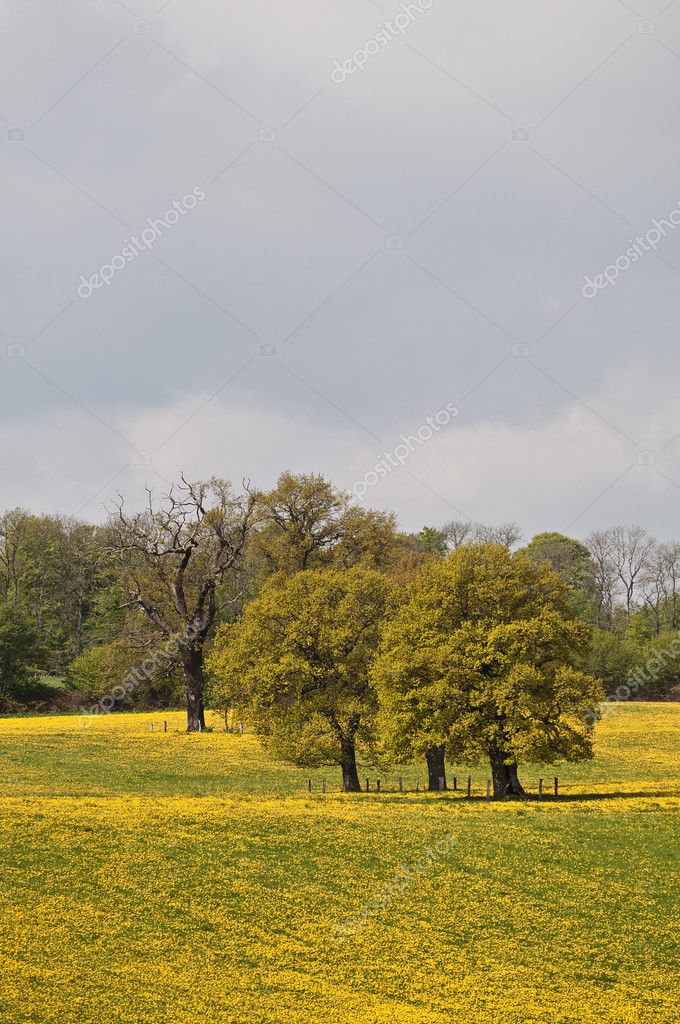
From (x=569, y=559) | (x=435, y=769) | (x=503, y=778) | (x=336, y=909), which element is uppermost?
(x=569, y=559)

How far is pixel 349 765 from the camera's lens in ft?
173

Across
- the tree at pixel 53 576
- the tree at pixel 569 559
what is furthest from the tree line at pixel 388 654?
the tree at pixel 569 559

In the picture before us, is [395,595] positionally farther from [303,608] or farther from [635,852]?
[635,852]

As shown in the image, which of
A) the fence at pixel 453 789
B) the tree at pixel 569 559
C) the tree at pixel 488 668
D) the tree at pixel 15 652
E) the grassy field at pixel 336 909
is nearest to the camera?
the grassy field at pixel 336 909

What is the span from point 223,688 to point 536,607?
1995cm

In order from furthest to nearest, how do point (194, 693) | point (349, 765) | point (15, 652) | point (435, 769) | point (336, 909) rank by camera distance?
1. point (15, 652)
2. point (194, 693)
3. point (435, 769)
4. point (349, 765)
5. point (336, 909)

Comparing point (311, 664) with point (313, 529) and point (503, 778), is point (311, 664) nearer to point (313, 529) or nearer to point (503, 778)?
point (503, 778)

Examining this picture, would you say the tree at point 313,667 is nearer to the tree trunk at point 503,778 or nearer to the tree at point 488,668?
the tree at point 488,668

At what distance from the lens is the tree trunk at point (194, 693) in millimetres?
79188

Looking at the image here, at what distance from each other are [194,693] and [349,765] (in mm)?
29940

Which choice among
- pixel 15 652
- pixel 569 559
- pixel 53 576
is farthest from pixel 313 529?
pixel 569 559

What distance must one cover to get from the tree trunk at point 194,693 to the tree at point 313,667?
25.3 metres

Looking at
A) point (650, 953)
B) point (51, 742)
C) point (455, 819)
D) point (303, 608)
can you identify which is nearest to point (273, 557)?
point (51, 742)

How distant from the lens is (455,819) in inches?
1559
